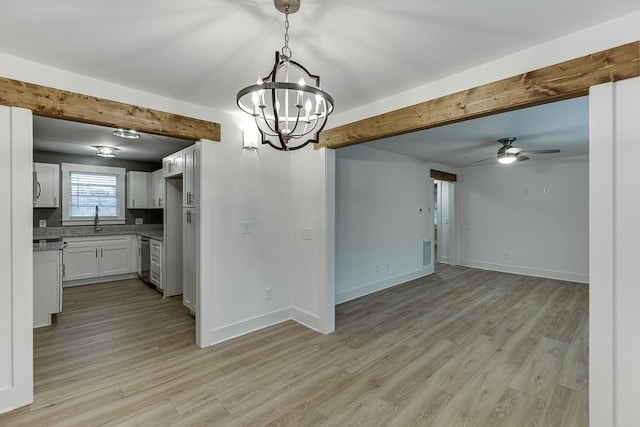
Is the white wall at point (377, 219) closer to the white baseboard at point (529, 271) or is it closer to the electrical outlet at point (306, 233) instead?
the electrical outlet at point (306, 233)

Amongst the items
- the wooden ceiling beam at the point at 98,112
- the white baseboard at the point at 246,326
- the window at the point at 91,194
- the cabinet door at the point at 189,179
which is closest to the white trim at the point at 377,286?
the white baseboard at the point at 246,326

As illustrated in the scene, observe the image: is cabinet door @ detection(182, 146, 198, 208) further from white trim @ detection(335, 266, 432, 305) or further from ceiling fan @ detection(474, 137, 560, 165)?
ceiling fan @ detection(474, 137, 560, 165)

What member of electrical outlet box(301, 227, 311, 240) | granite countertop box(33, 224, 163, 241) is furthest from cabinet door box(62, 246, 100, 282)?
electrical outlet box(301, 227, 311, 240)

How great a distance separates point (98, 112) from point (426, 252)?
6024 mm

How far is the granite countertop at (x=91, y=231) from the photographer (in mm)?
5383

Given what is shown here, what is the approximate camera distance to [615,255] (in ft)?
5.55

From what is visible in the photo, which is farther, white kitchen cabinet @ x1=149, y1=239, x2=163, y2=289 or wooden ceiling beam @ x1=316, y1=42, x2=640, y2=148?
white kitchen cabinet @ x1=149, y1=239, x2=163, y2=289

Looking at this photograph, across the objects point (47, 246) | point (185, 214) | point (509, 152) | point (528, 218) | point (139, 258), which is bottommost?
point (139, 258)

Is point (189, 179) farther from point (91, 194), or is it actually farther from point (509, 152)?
point (509, 152)

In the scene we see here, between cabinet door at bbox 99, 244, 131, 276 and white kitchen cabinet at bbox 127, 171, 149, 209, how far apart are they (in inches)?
34.7

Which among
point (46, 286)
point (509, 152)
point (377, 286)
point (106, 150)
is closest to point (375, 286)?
point (377, 286)

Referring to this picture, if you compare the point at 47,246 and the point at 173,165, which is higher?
the point at 173,165

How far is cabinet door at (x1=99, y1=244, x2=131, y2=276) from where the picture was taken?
18.6 ft

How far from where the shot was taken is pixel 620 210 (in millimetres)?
1680
